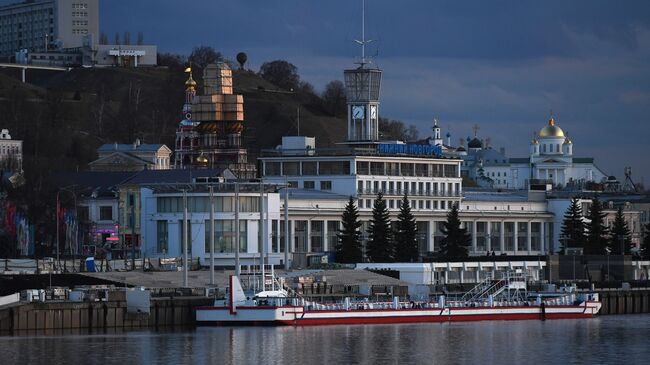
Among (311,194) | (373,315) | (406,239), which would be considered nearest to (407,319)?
(373,315)

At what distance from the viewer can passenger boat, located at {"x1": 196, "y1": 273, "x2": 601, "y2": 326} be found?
129 meters

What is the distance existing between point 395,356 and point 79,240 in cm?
7641

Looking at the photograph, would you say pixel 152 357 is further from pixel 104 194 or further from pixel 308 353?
pixel 104 194

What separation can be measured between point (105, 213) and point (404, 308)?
5899 cm

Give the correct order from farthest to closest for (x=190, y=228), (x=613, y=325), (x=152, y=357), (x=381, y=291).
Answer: (x=190, y=228)
(x=381, y=291)
(x=613, y=325)
(x=152, y=357)

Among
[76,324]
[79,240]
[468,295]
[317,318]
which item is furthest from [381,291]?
[79,240]

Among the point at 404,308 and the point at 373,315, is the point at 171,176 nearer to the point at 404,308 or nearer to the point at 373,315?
the point at 404,308

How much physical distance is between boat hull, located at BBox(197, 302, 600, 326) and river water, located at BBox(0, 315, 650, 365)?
39.6 inches

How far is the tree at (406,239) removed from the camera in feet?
582

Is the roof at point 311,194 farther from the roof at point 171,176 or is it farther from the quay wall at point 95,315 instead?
the quay wall at point 95,315

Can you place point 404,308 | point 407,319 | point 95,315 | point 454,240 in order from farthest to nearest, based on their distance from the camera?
1. point 454,240
2. point 404,308
3. point 407,319
4. point 95,315

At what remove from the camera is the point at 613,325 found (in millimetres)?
138125

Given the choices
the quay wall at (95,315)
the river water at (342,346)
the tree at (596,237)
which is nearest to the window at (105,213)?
the tree at (596,237)

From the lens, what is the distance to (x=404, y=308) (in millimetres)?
136500
